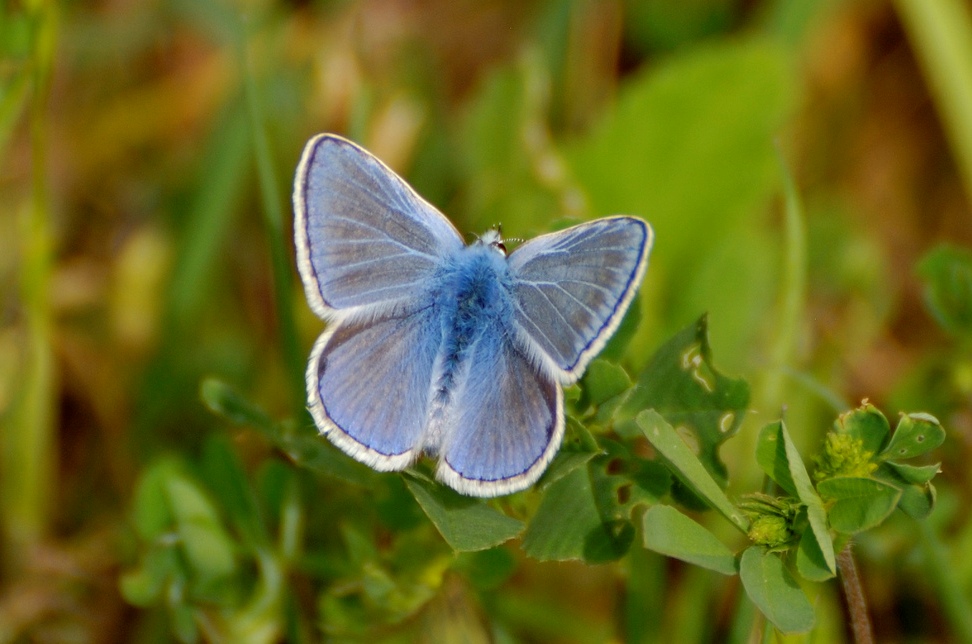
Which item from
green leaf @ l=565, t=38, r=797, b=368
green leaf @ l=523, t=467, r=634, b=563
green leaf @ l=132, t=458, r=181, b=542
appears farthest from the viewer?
green leaf @ l=565, t=38, r=797, b=368

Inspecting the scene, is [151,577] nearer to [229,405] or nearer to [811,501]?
[229,405]

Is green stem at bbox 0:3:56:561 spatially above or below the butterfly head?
below

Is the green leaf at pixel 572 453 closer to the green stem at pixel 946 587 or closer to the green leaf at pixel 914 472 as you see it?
the green leaf at pixel 914 472

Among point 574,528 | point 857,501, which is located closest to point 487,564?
point 574,528

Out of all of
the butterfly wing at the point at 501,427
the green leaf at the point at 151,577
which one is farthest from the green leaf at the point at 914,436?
the green leaf at the point at 151,577

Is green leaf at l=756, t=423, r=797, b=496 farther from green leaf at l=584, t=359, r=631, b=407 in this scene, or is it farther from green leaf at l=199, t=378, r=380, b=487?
green leaf at l=199, t=378, r=380, b=487

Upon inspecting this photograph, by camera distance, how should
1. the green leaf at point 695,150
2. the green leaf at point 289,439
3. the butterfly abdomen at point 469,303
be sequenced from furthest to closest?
the green leaf at point 695,150
the butterfly abdomen at point 469,303
the green leaf at point 289,439

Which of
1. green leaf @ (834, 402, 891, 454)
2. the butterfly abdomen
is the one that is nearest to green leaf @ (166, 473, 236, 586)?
the butterfly abdomen
